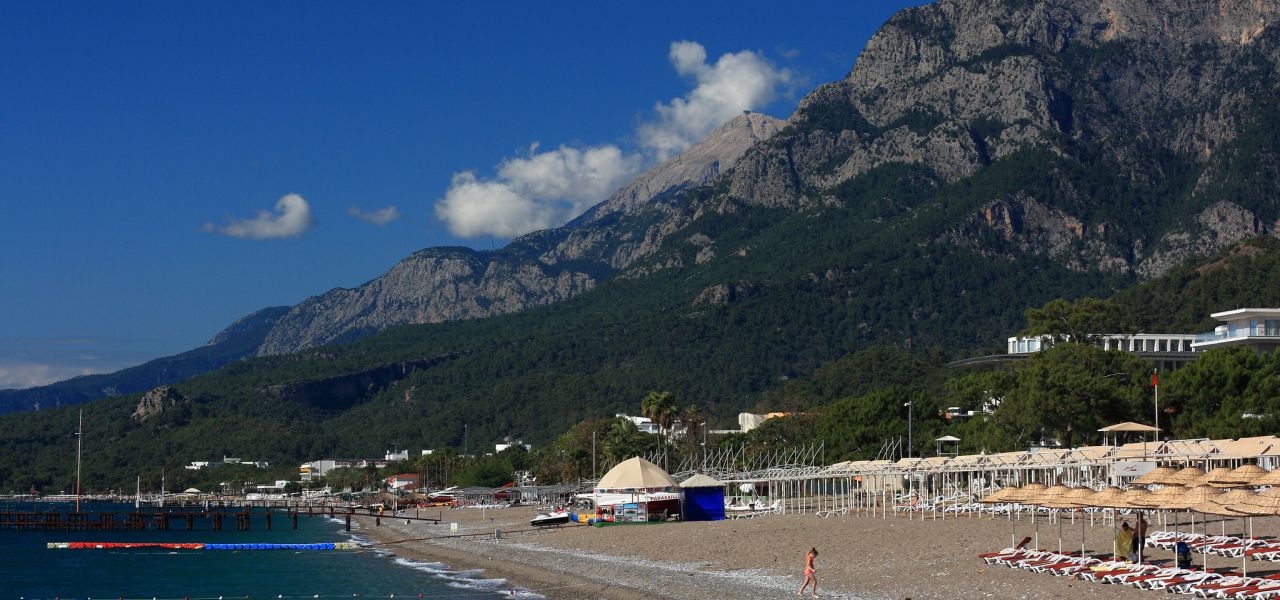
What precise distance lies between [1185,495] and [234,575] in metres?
40.7

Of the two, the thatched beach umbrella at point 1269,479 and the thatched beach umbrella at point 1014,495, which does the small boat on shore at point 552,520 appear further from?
the thatched beach umbrella at point 1269,479

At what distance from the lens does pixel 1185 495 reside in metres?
34.8

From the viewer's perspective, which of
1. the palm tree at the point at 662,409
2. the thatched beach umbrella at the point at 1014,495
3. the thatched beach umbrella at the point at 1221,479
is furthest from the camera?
the palm tree at the point at 662,409

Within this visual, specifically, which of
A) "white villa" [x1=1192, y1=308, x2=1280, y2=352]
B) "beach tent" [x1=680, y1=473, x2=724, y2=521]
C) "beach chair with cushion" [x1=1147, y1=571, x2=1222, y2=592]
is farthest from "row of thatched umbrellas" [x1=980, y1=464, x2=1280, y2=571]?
"white villa" [x1=1192, y1=308, x2=1280, y2=352]

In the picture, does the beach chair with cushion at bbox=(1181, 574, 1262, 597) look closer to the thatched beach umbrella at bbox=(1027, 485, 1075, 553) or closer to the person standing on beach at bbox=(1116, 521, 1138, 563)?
the person standing on beach at bbox=(1116, 521, 1138, 563)

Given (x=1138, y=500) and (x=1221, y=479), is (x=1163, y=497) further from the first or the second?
(x=1221, y=479)

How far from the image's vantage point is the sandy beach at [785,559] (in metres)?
36.0

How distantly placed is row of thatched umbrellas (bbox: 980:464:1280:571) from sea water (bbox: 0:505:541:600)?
51.7 ft

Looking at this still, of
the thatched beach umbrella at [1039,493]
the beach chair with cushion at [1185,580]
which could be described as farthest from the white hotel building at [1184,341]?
the beach chair with cushion at [1185,580]

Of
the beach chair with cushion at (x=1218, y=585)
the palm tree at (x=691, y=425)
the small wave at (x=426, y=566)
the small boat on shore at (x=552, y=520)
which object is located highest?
the palm tree at (x=691, y=425)

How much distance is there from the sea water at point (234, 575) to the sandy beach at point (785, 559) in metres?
2.34

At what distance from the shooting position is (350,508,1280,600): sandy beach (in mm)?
35969

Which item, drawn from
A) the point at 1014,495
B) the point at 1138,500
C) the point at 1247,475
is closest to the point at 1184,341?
the point at 1014,495

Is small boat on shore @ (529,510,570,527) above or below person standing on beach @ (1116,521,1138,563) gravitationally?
below
